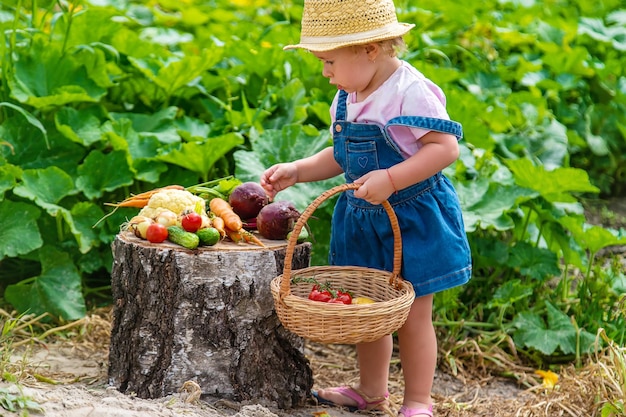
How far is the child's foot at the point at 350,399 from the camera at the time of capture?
3433mm

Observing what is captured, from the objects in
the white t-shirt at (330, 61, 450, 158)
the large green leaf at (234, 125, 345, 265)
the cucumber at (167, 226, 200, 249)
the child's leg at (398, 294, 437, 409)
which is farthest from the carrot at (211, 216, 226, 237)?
the large green leaf at (234, 125, 345, 265)

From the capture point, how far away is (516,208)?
4.33 m

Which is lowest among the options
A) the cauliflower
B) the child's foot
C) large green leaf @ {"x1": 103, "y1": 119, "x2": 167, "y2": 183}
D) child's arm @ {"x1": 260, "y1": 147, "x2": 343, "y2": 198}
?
the child's foot

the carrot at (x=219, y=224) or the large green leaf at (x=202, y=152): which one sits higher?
the carrot at (x=219, y=224)

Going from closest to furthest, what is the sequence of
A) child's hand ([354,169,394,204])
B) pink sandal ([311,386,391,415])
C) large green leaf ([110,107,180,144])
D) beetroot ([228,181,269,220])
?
child's hand ([354,169,394,204]), beetroot ([228,181,269,220]), pink sandal ([311,386,391,415]), large green leaf ([110,107,180,144])

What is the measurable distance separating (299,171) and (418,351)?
78 centimetres

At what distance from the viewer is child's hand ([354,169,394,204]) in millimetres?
2883

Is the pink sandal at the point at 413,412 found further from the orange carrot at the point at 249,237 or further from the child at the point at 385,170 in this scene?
the orange carrot at the point at 249,237

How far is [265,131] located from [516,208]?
1.23 m

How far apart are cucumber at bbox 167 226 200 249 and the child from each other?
0.44 metres

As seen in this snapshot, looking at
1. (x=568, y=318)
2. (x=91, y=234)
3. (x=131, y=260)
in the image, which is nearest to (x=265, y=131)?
(x=91, y=234)

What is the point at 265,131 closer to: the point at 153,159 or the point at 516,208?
the point at 153,159

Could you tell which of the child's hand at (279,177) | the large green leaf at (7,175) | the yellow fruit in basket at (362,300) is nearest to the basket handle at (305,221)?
the yellow fruit in basket at (362,300)

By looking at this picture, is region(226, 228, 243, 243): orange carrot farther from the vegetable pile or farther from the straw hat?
the straw hat
